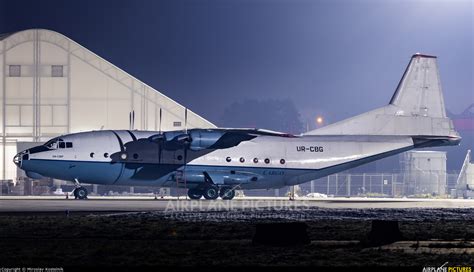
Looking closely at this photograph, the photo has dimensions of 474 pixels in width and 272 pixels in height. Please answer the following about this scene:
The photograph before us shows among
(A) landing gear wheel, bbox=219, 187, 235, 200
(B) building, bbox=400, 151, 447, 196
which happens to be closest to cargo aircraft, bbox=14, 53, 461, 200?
(A) landing gear wheel, bbox=219, 187, 235, 200

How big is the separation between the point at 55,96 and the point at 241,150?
25589 mm

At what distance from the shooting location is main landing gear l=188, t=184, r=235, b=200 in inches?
1916

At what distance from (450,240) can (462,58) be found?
13467cm

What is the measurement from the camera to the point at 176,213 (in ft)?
122

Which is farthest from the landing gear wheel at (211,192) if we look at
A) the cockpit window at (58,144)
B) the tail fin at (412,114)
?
the cockpit window at (58,144)

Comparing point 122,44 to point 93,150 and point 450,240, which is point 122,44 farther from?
point 450,240

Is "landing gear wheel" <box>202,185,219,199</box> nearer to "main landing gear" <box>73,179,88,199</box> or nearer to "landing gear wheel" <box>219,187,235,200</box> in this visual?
"landing gear wheel" <box>219,187,235,200</box>

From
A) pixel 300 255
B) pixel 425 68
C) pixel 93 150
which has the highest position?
pixel 425 68

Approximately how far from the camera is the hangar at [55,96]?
2721 inches

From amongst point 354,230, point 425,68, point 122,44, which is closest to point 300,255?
point 354,230

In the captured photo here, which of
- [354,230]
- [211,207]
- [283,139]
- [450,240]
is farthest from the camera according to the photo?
[283,139]

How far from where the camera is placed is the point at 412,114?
52.1m

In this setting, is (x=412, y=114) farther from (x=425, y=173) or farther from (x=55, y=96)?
(x=55, y=96)

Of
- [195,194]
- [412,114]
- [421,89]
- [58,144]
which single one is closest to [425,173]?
[421,89]
